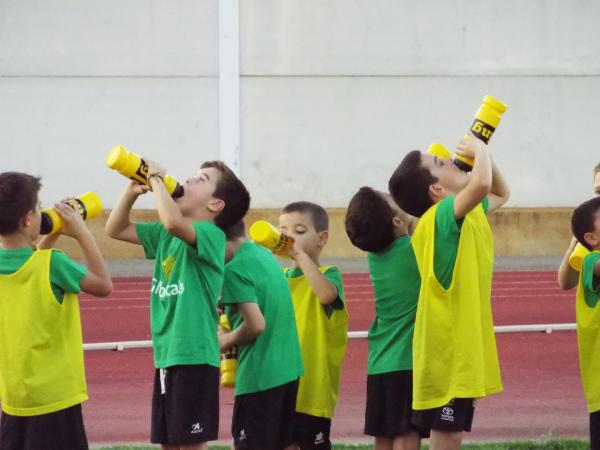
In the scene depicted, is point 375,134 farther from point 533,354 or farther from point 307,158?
point 533,354

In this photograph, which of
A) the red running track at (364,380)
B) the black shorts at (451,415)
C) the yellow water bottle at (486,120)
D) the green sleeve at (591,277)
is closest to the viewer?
the black shorts at (451,415)

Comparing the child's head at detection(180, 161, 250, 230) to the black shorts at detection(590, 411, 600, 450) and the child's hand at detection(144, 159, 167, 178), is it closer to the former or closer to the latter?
the child's hand at detection(144, 159, 167, 178)

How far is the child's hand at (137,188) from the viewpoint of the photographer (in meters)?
5.47

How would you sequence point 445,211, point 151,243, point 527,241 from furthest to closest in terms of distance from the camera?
point 527,241, point 151,243, point 445,211


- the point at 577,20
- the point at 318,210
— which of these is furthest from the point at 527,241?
the point at 318,210

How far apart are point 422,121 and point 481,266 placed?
18483 millimetres

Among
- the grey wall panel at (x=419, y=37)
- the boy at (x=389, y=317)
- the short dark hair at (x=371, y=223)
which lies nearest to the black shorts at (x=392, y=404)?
the boy at (x=389, y=317)

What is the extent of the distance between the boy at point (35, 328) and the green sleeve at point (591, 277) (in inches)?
87.4

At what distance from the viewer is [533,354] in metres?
10.8

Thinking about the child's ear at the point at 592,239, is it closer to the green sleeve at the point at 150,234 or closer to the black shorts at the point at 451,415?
the black shorts at the point at 451,415

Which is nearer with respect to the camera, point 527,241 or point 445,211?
point 445,211

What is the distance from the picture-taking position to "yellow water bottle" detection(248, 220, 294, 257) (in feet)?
18.9

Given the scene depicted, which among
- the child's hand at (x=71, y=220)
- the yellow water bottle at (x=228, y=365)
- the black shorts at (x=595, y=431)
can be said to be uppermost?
the child's hand at (x=71, y=220)

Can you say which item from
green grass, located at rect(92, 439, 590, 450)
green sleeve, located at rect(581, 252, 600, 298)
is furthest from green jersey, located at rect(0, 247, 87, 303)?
green sleeve, located at rect(581, 252, 600, 298)
